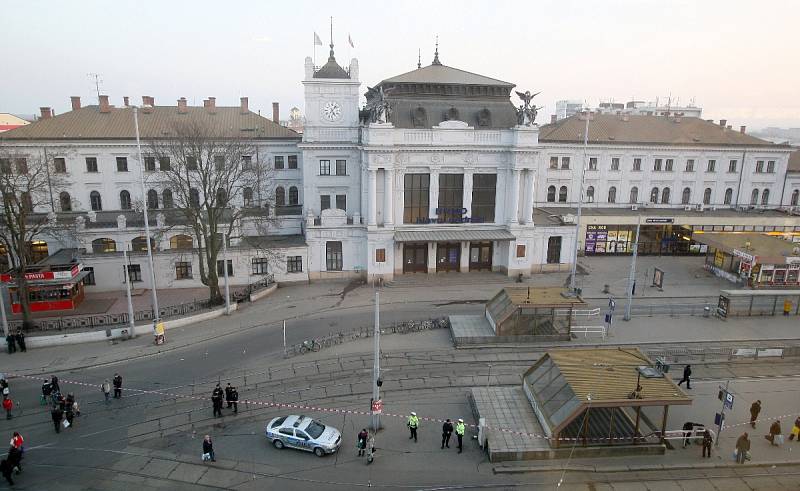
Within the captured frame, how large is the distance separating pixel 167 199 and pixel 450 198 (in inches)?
1103

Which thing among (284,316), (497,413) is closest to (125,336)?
(284,316)

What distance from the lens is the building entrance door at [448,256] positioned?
48.1m

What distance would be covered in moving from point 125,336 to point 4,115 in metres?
92.1

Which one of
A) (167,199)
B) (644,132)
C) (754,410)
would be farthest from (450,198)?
(754,410)

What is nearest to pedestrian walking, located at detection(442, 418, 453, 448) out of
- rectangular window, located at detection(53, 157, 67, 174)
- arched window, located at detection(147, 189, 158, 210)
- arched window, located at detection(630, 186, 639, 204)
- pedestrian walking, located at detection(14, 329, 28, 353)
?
pedestrian walking, located at detection(14, 329, 28, 353)

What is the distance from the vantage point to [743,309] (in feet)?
125

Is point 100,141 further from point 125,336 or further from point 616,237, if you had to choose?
point 616,237

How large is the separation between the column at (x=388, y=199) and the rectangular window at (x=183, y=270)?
1728 centimetres

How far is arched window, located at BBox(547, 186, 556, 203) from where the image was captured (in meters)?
58.4

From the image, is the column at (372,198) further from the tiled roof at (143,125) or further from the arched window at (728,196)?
the arched window at (728,196)

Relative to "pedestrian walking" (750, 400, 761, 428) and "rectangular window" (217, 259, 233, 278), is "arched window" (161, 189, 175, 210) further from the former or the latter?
"pedestrian walking" (750, 400, 761, 428)

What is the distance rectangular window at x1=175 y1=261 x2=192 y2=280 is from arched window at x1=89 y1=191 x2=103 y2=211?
1411cm

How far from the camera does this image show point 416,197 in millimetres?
47000

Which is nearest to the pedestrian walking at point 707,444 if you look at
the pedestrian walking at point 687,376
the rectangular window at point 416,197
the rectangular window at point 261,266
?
the pedestrian walking at point 687,376
